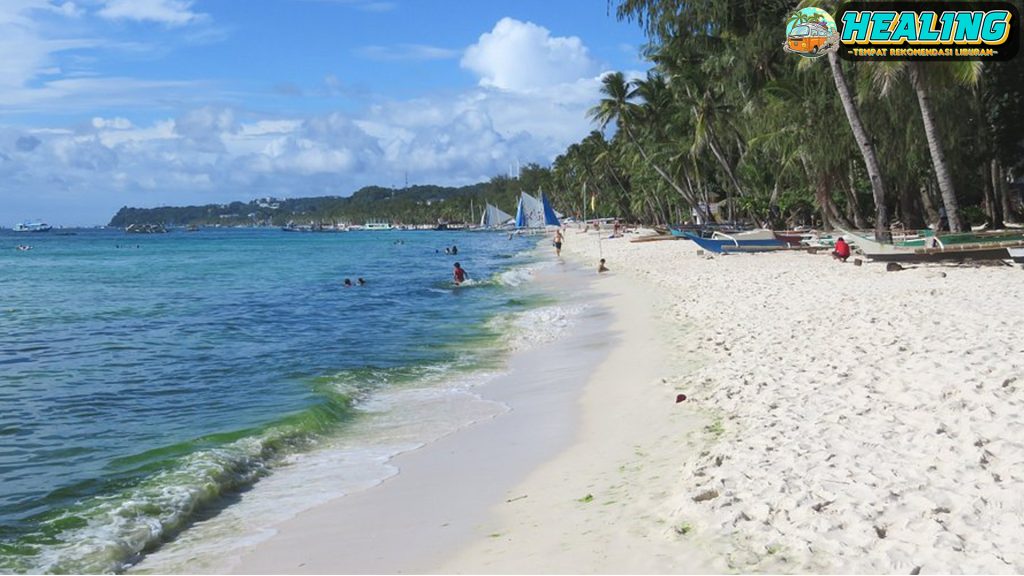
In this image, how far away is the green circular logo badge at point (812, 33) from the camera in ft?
74.9

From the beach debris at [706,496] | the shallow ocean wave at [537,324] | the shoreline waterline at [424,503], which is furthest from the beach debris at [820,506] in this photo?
the shallow ocean wave at [537,324]

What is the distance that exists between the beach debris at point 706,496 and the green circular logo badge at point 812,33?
20478 mm

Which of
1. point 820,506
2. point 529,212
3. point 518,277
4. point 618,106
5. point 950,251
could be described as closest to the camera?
point 820,506

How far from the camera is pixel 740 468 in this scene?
581cm

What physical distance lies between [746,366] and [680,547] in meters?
5.46

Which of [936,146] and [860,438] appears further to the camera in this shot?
[936,146]

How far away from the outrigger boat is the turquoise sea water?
31.6 ft

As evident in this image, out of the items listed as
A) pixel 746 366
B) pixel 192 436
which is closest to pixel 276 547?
pixel 192 436

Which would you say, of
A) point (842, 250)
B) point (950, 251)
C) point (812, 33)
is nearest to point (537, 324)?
point (950, 251)

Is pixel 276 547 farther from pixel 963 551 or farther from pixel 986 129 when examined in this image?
pixel 986 129

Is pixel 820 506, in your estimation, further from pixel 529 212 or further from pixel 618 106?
pixel 529 212

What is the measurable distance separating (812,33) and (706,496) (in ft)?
73.4

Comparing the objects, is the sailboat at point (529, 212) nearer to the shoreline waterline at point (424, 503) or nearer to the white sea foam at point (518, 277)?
the white sea foam at point (518, 277)

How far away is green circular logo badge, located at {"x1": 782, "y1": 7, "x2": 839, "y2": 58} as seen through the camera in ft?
74.9
